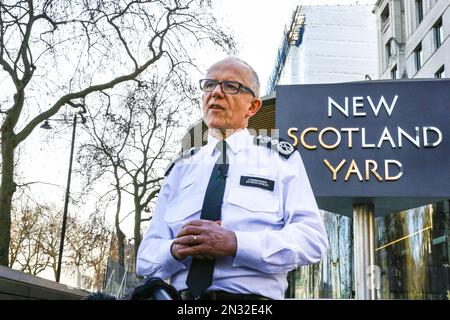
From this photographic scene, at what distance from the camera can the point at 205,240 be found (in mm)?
827

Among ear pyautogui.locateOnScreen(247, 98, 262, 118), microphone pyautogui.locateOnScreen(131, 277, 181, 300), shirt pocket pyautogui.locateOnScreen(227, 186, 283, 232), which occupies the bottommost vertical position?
microphone pyautogui.locateOnScreen(131, 277, 181, 300)

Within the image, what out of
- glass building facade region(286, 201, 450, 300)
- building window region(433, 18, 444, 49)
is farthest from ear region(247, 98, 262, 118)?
building window region(433, 18, 444, 49)

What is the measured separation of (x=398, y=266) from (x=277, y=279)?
648 cm

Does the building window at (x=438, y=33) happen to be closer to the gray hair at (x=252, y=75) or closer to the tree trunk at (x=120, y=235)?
the tree trunk at (x=120, y=235)

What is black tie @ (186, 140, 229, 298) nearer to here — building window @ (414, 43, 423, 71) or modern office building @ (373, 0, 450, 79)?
modern office building @ (373, 0, 450, 79)

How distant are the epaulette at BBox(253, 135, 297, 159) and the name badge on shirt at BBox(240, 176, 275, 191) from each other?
7 centimetres

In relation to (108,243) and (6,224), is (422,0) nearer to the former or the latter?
(108,243)

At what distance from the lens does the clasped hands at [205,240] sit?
2.72 feet

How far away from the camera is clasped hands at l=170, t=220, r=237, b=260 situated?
828 mm

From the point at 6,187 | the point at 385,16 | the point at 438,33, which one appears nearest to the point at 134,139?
the point at 6,187

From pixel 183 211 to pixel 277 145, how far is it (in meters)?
0.22
